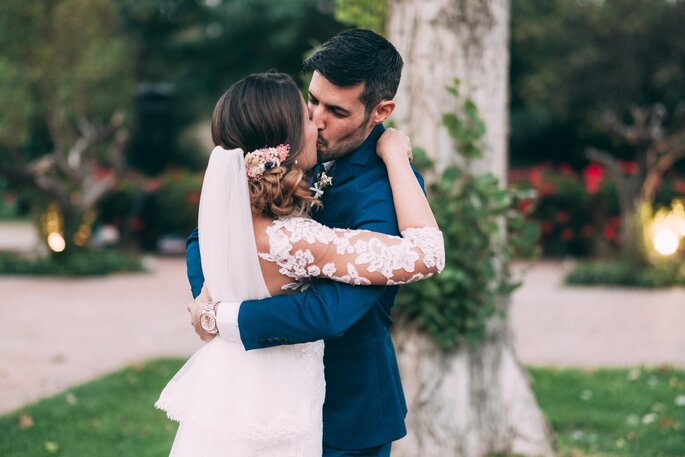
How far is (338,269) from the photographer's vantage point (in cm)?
227

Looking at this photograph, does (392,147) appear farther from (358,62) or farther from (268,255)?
(268,255)

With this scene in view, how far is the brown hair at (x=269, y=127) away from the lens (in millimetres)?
2297

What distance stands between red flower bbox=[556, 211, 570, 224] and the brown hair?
12832 millimetres

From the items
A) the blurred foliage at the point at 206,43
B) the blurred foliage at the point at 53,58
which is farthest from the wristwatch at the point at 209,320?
the blurred foliage at the point at 206,43

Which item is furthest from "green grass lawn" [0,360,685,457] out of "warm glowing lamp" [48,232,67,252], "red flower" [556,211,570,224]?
"red flower" [556,211,570,224]

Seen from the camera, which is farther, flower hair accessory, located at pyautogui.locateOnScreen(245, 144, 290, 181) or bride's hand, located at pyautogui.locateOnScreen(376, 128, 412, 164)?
bride's hand, located at pyautogui.locateOnScreen(376, 128, 412, 164)

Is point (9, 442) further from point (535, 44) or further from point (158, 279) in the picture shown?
point (535, 44)

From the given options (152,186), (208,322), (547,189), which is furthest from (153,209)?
(208,322)

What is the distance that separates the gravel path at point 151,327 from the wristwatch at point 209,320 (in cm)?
409

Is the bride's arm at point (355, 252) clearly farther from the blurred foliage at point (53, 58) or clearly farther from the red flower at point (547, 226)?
the red flower at point (547, 226)

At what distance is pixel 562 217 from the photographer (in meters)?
14.6

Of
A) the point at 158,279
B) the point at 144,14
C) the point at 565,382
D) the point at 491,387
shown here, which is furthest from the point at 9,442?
the point at 144,14

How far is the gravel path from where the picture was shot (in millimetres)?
7387

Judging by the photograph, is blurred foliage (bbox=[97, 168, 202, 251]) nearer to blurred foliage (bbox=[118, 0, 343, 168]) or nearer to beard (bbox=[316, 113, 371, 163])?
blurred foliage (bbox=[118, 0, 343, 168])
